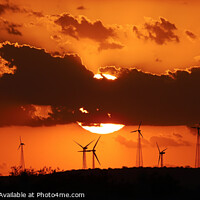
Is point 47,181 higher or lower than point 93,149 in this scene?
lower

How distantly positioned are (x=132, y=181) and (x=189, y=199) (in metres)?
17.9

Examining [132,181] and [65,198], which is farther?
[132,181]

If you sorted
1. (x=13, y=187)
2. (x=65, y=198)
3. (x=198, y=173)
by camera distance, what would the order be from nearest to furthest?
(x=65, y=198) → (x=13, y=187) → (x=198, y=173)

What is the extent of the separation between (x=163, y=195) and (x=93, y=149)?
75350 mm

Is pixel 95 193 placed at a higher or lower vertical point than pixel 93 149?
lower

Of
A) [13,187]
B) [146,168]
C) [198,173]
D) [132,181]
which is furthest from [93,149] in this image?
[13,187]

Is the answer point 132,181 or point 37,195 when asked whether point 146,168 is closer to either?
point 132,181

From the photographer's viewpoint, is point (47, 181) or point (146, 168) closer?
point (47, 181)

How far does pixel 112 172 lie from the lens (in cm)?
14750

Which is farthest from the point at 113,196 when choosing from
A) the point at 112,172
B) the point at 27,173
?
the point at 112,172

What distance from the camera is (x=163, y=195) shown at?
113 m

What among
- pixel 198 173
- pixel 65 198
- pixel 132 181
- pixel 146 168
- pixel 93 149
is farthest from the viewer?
pixel 93 149

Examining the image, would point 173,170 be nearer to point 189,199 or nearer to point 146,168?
point 146,168

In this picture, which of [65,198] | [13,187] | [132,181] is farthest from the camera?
[132,181]
